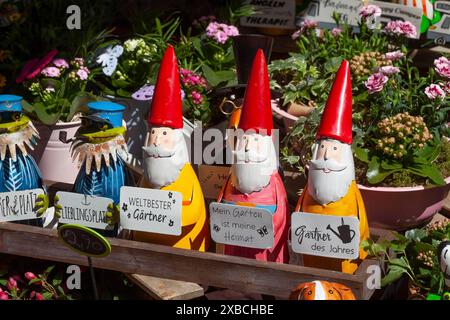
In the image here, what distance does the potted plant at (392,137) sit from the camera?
5.57 ft

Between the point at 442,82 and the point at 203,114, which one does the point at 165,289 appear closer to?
the point at 203,114

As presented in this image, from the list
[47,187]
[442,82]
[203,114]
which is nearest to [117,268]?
[47,187]

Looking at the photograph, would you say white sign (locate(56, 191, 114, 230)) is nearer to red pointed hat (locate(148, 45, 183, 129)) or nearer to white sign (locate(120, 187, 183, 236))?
white sign (locate(120, 187, 183, 236))

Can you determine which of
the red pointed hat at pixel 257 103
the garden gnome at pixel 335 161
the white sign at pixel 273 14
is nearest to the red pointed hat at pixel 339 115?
the garden gnome at pixel 335 161

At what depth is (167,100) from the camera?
1.49m

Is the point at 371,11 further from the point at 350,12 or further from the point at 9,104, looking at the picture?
the point at 9,104

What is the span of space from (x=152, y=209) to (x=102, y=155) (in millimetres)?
160

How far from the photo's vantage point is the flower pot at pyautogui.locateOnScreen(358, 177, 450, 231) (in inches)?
66.7

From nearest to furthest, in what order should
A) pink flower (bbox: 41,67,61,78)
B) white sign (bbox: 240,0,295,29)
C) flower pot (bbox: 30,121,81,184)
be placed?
1. flower pot (bbox: 30,121,81,184)
2. pink flower (bbox: 41,67,61,78)
3. white sign (bbox: 240,0,295,29)

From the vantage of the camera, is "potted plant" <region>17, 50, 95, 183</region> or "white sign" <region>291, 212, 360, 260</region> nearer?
"white sign" <region>291, 212, 360, 260</region>

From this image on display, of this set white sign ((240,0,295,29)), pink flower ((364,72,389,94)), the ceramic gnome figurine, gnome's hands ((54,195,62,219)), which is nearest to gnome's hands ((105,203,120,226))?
gnome's hands ((54,195,62,219))

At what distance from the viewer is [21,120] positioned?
1.62 meters

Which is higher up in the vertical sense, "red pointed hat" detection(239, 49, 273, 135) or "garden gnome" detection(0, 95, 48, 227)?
"red pointed hat" detection(239, 49, 273, 135)

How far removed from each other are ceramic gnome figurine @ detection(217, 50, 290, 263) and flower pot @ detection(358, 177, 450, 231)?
0.95 ft
